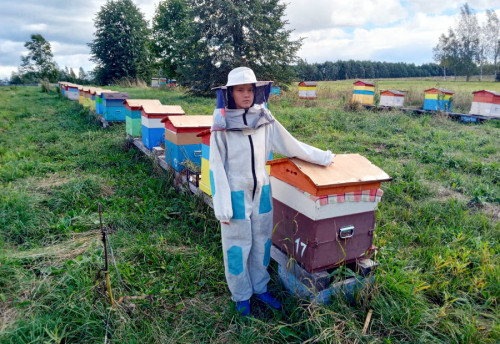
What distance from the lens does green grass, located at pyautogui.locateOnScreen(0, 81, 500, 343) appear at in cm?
208

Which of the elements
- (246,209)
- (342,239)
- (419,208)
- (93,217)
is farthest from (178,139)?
(419,208)

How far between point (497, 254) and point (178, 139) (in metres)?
3.20

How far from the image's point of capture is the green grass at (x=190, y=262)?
2080mm

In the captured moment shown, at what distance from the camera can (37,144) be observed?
272 inches

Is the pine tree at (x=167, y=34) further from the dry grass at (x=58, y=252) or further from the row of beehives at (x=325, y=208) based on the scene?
the row of beehives at (x=325, y=208)

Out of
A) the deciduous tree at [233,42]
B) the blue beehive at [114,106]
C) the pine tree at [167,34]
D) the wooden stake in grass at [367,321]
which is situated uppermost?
the pine tree at [167,34]

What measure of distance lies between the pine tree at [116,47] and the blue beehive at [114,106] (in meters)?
26.9

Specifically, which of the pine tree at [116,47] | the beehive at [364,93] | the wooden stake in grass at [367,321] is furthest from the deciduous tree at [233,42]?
the pine tree at [116,47]

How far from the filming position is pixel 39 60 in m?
47.0

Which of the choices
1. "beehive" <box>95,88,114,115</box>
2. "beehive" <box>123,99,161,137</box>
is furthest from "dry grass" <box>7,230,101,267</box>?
"beehive" <box>95,88,114,115</box>

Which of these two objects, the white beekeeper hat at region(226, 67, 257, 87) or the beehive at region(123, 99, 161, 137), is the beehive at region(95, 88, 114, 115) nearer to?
the beehive at region(123, 99, 161, 137)

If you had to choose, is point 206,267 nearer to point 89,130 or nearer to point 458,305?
point 458,305

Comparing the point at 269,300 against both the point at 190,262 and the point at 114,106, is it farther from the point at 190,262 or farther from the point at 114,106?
the point at 114,106

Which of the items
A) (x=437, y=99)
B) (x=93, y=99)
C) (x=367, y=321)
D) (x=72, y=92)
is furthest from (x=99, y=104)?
(x=437, y=99)
